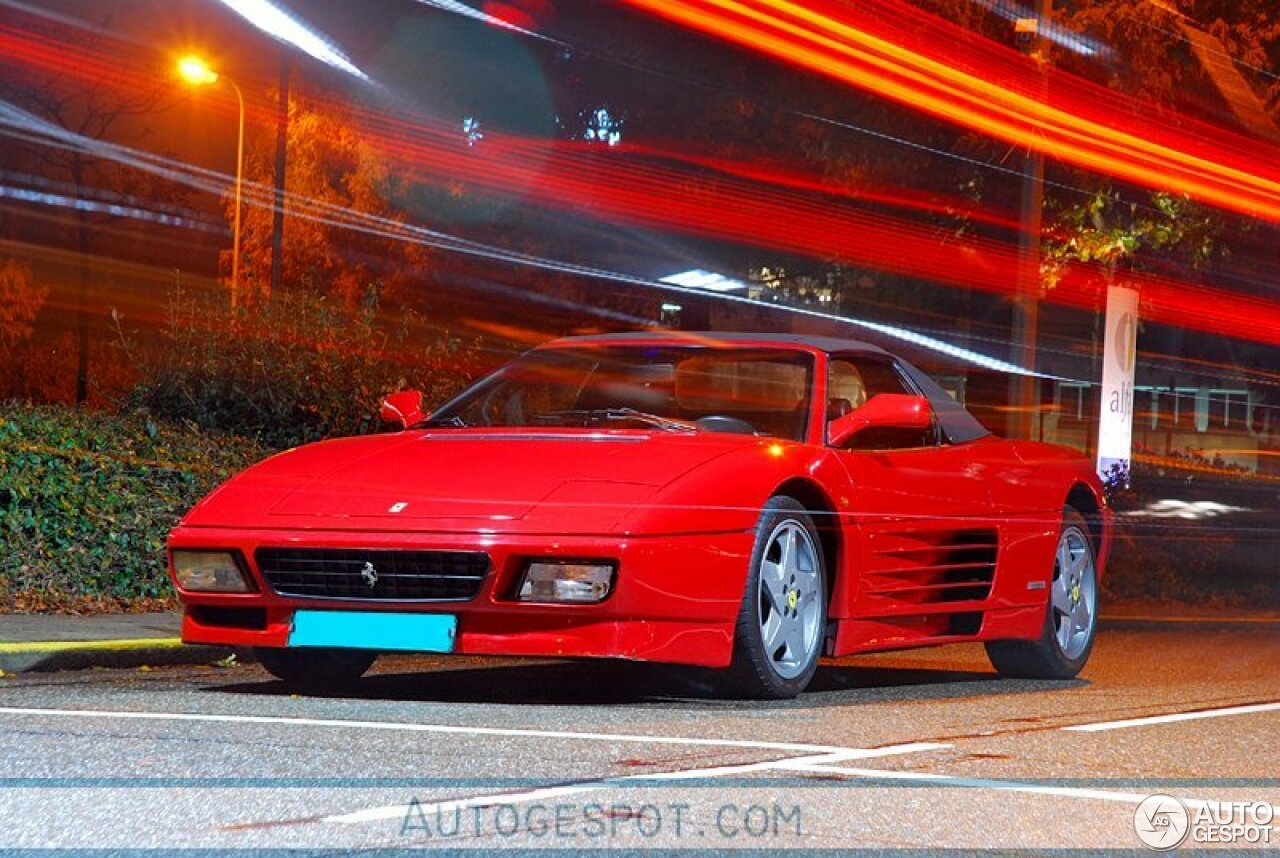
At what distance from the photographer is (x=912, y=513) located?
9.22m

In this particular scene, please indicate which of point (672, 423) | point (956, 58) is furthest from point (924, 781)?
point (956, 58)

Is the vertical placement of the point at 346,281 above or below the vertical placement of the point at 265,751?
above

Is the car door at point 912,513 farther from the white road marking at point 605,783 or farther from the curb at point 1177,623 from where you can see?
the curb at point 1177,623

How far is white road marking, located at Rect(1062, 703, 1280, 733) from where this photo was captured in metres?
7.94

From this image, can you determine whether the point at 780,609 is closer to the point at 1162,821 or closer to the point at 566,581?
the point at 566,581

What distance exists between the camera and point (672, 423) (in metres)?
8.83

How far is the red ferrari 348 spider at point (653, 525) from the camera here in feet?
25.3

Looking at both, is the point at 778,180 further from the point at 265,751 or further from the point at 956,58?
the point at 265,751

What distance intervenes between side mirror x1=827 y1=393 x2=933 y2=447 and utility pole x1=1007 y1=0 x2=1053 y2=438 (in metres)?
9.17

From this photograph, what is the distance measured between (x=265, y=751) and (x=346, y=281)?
35.9m

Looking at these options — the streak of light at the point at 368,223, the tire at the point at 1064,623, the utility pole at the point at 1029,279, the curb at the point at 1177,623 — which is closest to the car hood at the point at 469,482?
the tire at the point at 1064,623

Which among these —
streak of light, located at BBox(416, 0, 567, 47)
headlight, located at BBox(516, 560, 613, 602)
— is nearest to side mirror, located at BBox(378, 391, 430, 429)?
headlight, located at BBox(516, 560, 613, 602)
